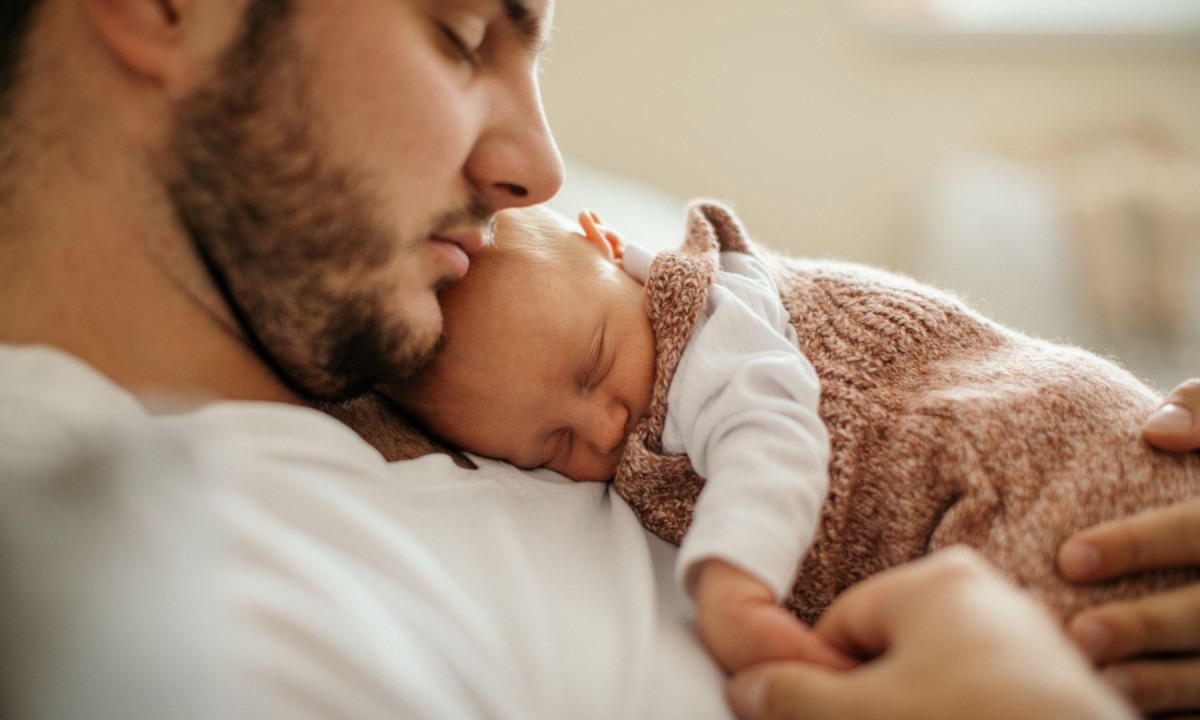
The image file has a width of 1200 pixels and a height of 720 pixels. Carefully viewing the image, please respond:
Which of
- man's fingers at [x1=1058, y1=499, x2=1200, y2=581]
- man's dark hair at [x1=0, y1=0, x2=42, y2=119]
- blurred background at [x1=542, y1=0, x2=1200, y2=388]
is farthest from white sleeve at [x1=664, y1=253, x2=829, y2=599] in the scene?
blurred background at [x1=542, y1=0, x2=1200, y2=388]

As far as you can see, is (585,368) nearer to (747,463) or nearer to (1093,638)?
(747,463)

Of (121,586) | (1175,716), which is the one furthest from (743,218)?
(121,586)

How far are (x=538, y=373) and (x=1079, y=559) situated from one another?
0.58 metres

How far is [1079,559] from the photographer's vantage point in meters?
0.71

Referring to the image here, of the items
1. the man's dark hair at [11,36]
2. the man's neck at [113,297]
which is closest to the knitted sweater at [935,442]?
the man's neck at [113,297]

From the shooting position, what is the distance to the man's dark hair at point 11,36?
771 mm

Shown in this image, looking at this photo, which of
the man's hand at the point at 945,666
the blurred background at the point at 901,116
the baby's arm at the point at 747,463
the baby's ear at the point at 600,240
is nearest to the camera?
the man's hand at the point at 945,666

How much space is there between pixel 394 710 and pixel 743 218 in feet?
9.19

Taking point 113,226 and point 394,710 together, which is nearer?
point 394,710

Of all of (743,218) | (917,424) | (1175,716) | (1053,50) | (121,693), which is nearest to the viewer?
(121,693)

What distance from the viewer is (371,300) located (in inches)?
33.6

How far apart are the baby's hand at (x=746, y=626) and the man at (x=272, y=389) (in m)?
0.03

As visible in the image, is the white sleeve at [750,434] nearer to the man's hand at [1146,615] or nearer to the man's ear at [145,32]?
the man's hand at [1146,615]

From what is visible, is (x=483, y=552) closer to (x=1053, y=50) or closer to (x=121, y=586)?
(x=121, y=586)
